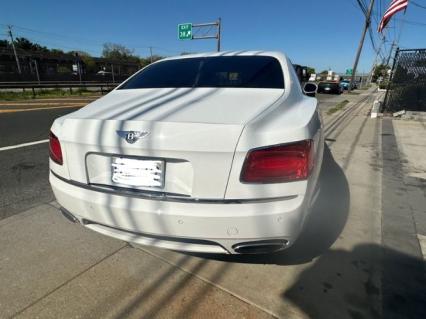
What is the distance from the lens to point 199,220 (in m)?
1.67

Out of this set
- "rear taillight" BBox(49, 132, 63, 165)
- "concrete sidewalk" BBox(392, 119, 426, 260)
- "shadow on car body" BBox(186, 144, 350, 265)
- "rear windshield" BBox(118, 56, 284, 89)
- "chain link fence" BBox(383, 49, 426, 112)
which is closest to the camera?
"rear taillight" BBox(49, 132, 63, 165)

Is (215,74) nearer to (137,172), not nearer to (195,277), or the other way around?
(137,172)

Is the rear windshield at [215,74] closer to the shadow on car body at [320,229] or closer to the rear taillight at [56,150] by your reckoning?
the rear taillight at [56,150]

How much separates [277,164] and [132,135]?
2.68 ft

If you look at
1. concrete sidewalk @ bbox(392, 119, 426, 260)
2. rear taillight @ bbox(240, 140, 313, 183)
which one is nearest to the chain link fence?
concrete sidewalk @ bbox(392, 119, 426, 260)

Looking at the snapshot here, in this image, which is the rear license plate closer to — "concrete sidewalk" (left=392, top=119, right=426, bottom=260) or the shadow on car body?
the shadow on car body

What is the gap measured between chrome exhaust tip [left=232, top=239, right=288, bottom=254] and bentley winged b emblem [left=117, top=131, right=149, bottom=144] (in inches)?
32.4

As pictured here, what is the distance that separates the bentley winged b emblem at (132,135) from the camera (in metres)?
1.67

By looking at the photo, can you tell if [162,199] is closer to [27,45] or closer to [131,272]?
[131,272]

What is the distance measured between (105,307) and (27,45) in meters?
82.5

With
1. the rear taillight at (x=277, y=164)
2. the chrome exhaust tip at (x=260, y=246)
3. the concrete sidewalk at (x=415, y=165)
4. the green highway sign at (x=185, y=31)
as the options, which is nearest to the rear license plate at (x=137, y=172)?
the rear taillight at (x=277, y=164)

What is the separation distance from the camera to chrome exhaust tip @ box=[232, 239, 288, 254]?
1732 mm

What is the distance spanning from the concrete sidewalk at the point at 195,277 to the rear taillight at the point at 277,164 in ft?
2.81

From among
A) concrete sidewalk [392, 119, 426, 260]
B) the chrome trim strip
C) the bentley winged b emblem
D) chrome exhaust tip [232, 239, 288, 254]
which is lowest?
concrete sidewalk [392, 119, 426, 260]
